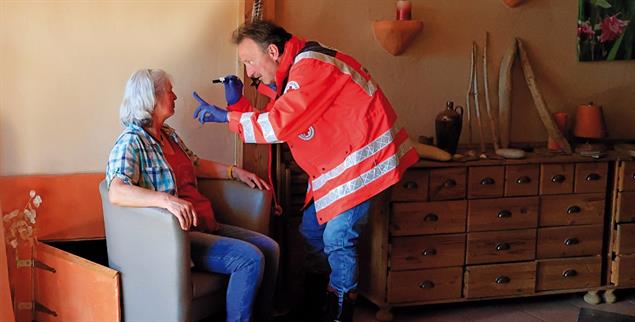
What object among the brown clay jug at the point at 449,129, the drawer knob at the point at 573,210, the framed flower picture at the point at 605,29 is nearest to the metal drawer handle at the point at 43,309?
the brown clay jug at the point at 449,129

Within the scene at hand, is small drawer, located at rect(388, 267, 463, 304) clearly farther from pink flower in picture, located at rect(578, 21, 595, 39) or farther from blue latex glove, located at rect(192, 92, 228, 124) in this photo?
pink flower in picture, located at rect(578, 21, 595, 39)

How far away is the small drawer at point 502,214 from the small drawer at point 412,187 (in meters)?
0.24

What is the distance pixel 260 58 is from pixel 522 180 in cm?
137

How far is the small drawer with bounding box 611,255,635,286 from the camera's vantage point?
144 inches

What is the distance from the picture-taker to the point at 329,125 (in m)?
2.87

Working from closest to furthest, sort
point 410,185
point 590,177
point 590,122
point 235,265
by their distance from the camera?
point 235,265
point 410,185
point 590,177
point 590,122

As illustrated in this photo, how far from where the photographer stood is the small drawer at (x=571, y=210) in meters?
3.56

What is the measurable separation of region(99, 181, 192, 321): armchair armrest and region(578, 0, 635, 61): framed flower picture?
7.89ft

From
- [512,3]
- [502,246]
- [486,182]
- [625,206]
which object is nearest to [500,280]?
[502,246]

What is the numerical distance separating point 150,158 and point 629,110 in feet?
8.56

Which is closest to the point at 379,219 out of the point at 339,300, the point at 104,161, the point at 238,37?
the point at 339,300

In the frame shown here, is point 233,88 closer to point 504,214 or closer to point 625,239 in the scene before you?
point 504,214

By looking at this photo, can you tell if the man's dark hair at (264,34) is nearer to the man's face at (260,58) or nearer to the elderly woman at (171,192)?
the man's face at (260,58)

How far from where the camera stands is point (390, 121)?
115 inches
